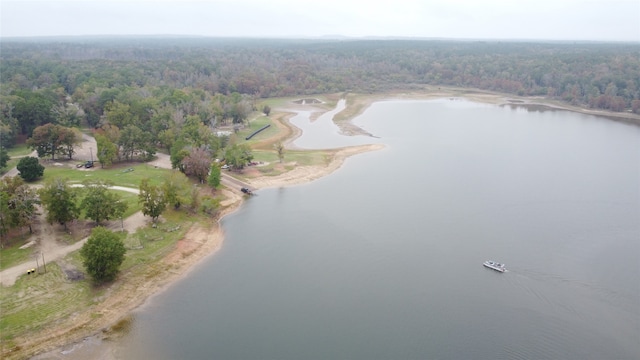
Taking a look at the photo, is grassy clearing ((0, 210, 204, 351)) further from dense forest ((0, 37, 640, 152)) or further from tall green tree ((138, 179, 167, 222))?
dense forest ((0, 37, 640, 152))

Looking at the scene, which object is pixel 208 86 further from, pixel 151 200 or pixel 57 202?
pixel 57 202

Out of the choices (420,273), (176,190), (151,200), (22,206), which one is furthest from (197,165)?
(420,273)

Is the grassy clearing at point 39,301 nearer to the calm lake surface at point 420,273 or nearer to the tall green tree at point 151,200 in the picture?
the calm lake surface at point 420,273

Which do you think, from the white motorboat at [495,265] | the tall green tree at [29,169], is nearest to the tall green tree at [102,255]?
the tall green tree at [29,169]

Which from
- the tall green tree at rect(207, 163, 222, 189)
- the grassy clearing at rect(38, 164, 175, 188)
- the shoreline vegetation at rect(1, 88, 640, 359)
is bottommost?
the shoreline vegetation at rect(1, 88, 640, 359)

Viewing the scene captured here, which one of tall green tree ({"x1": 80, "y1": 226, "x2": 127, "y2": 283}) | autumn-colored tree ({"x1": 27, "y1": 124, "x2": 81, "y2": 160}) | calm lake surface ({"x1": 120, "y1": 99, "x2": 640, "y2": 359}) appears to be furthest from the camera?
autumn-colored tree ({"x1": 27, "y1": 124, "x2": 81, "y2": 160})

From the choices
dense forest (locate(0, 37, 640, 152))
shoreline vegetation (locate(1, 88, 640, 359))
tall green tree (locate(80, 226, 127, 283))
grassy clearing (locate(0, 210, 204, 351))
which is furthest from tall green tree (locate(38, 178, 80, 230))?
dense forest (locate(0, 37, 640, 152))

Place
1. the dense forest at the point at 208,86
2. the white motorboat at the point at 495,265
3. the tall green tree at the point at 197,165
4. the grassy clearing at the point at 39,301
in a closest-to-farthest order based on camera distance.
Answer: the grassy clearing at the point at 39,301, the white motorboat at the point at 495,265, the tall green tree at the point at 197,165, the dense forest at the point at 208,86
